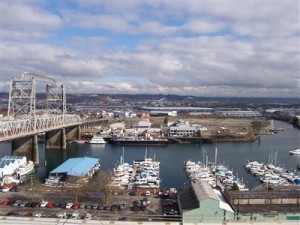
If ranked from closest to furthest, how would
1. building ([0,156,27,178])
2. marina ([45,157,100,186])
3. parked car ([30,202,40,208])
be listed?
parked car ([30,202,40,208]), marina ([45,157,100,186]), building ([0,156,27,178])

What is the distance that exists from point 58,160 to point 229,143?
8928 millimetres

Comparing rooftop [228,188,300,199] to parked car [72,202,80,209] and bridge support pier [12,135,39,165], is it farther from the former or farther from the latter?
bridge support pier [12,135,39,165]

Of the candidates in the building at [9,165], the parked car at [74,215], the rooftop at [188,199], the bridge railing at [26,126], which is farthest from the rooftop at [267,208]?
the bridge railing at [26,126]

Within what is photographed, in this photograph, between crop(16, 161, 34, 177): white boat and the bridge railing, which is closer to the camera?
crop(16, 161, 34, 177): white boat

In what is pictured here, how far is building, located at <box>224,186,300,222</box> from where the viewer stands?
6.85m

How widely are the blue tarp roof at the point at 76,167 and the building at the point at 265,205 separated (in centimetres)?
465

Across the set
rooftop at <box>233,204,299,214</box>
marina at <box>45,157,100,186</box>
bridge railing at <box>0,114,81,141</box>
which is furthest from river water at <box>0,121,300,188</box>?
rooftop at <box>233,204,299,214</box>

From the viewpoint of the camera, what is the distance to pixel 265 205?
285 inches

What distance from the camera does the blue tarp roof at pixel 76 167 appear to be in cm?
1089

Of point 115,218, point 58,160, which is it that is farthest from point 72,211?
point 58,160

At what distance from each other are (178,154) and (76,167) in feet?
20.4

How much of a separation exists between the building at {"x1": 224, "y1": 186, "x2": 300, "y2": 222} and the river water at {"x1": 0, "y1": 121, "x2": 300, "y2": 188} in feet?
11.7

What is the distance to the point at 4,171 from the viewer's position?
434 inches

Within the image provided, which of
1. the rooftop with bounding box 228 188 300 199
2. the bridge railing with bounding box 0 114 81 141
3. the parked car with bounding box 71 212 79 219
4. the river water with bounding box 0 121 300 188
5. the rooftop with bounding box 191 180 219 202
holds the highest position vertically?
the bridge railing with bounding box 0 114 81 141
